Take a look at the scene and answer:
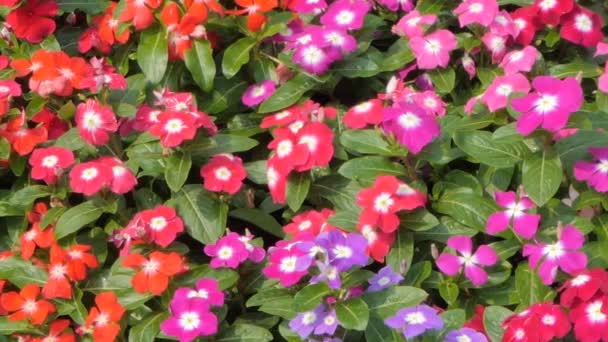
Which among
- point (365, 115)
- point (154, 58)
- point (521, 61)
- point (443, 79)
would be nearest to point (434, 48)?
point (443, 79)

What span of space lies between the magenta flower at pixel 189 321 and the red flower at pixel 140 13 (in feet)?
3.57

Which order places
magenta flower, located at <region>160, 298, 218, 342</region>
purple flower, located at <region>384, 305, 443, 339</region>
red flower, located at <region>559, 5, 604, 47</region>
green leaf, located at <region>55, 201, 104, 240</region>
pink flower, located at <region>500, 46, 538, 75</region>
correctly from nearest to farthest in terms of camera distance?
purple flower, located at <region>384, 305, 443, 339</region>
magenta flower, located at <region>160, 298, 218, 342</region>
green leaf, located at <region>55, 201, 104, 240</region>
pink flower, located at <region>500, 46, 538, 75</region>
red flower, located at <region>559, 5, 604, 47</region>

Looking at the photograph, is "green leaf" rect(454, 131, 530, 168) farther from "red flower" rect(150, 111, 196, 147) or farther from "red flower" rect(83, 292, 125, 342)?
"red flower" rect(83, 292, 125, 342)

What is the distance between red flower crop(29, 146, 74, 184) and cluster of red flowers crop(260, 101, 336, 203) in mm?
605

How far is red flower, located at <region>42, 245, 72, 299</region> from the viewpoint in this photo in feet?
9.64

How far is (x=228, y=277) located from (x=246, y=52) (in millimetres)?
861

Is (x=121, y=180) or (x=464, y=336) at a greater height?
(x=121, y=180)

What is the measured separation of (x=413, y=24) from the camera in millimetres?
3479

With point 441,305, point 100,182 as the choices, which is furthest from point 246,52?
point 441,305

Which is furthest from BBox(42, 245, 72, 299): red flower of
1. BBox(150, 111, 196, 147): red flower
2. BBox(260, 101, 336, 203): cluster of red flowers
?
BBox(260, 101, 336, 203): cluster of red flowers

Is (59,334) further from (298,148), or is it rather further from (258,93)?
(258,93)

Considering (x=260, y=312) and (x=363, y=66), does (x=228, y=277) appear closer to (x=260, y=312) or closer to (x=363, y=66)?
(x=260, y=312)

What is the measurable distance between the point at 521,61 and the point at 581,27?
1.28 feet

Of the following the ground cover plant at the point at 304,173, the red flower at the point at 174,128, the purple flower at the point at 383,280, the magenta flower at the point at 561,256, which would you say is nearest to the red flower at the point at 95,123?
the ground cover plant at the point at 304,173
